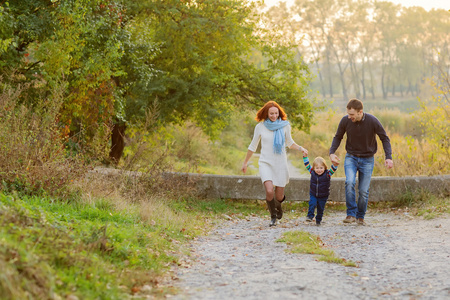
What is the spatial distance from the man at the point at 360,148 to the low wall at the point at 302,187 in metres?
2.11

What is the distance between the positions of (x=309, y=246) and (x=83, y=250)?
2954mm

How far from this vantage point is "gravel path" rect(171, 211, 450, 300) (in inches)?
185

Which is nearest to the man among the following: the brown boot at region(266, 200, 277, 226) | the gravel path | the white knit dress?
the gravel path

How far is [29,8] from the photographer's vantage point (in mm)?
10539

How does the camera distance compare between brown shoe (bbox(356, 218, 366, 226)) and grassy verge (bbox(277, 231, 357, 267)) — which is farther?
brown shoe (bbox(356, 218, 366, 226))

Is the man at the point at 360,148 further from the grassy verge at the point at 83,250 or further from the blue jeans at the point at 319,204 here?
the grassy verge at the point at 83,250

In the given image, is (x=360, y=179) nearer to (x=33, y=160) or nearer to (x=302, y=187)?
(x=302, y=187)

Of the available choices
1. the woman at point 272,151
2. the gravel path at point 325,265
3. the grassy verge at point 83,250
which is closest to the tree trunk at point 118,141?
the gravel path at point 325,265

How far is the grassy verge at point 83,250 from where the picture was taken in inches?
154

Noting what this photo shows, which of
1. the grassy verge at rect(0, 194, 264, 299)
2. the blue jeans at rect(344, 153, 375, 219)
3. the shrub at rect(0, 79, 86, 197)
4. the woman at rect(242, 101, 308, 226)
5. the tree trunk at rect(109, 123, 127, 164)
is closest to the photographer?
the grassy verge at rect(0, 194, 264, 299)

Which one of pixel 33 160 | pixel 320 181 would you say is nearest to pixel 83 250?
pixel 33 160

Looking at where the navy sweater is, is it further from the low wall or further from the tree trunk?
the tree trunk

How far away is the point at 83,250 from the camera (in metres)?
4.92

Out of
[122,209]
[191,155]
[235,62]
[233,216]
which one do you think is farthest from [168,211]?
[191,155]
